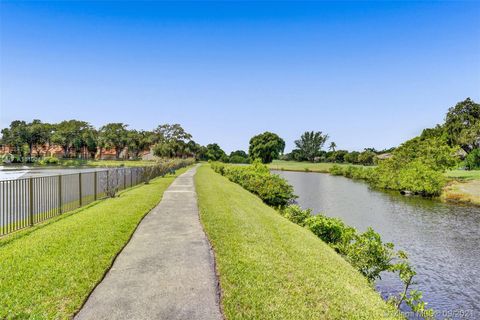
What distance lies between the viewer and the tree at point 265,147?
102 meters

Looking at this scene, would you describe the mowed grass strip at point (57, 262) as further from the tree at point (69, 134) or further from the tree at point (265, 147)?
the tree at point (265, 147)

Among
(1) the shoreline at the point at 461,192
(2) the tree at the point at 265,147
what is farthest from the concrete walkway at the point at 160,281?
(2) the tree at the point at 265,147

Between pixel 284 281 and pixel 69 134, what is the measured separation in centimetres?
9208

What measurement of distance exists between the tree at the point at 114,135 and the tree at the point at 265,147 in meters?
43.0

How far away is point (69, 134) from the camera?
82.6 meters

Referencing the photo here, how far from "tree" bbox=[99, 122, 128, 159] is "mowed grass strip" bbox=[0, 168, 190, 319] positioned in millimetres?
82142

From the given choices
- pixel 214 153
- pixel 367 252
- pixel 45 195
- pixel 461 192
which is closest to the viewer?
pixel 367 252

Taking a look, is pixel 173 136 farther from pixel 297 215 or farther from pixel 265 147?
pixel 297 215

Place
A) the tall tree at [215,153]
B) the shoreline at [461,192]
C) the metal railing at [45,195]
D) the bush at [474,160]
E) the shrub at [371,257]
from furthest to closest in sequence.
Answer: the tall tree at [215,153], the bush at [474,160], the shoreline at [461,192], the metal railing at [45,195], the shrub at [371,257]

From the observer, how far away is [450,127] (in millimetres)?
47000

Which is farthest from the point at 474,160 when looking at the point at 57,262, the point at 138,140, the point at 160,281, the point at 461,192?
the point at 138,140

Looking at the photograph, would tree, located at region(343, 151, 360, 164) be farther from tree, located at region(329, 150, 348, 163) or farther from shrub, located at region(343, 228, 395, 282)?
shrub, located at region(343, 228, 395, 282)

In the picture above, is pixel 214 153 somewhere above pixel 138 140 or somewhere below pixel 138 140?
below

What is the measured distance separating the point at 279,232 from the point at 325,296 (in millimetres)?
4304
